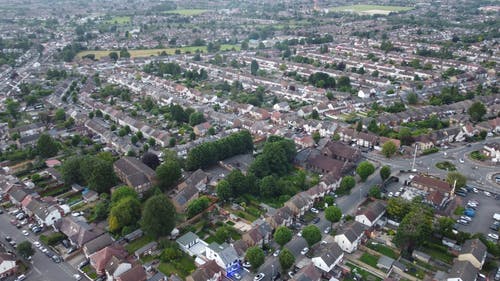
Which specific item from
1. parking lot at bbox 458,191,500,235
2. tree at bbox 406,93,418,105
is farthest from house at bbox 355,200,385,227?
tree at bbox 406,93,418,105

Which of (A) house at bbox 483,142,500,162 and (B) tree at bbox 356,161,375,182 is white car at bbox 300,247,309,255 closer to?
(B) tree at bbox 356,161,375,182

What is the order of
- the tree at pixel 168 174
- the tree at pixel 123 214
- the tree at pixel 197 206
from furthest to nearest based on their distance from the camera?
the tree at pixel 168 174, the tree at pixel 197 206, the tree at pixel 123 214

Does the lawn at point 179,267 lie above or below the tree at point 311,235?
below

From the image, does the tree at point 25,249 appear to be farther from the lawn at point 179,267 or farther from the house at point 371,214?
the house at point 371,214

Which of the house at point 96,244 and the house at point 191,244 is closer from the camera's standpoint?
the house at point 96,244

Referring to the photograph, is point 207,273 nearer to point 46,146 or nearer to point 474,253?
point 474,253

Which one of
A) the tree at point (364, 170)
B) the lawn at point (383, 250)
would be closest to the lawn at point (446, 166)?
the tree at point (364, 170)
